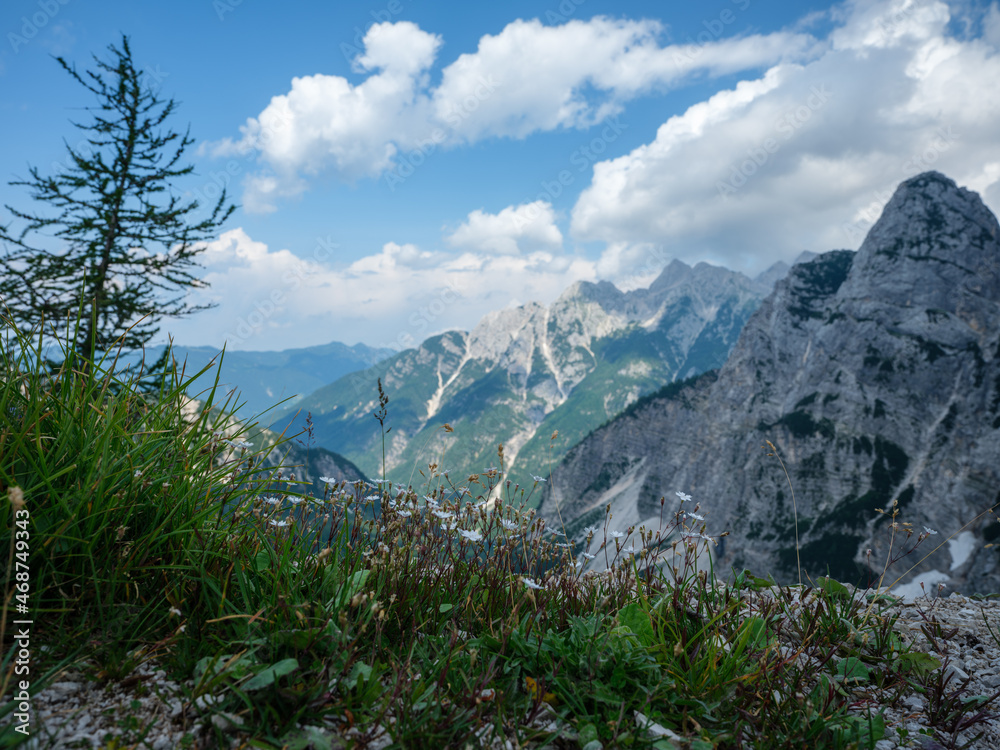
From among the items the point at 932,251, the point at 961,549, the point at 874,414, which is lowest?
the point at 961,549

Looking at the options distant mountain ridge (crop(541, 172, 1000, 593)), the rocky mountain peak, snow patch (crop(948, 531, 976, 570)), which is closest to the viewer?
snow patch (crop(948, 531, 976, 570))

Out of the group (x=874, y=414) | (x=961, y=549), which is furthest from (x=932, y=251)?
(x=961, y=549)

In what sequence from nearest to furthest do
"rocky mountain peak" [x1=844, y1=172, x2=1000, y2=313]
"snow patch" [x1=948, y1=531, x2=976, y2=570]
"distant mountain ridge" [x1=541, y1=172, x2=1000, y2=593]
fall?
"snow patch" [x1=948, y1=531, x2=976, y2=570] < "distant mountain ridge" [x1=541, y1=172, x2=1000, y2=593] < "rocky mountain peak" [x1=844, y1=172, x2=1000, y2=313]

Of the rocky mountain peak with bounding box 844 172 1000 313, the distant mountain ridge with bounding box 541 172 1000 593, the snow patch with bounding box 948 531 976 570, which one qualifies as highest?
the rocky mountain peak with bounding box 844 172 1000 313

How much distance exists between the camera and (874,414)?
453ft

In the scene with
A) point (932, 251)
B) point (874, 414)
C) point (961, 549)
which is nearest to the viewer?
point (961, 549)

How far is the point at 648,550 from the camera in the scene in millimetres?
4766

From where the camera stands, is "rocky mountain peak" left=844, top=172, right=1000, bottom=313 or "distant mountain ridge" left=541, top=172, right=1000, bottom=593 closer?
"distant mountain ridge" left=541, top=172, right=1000, bottom=593

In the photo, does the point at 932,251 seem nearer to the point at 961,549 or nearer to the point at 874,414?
the point at 874,414

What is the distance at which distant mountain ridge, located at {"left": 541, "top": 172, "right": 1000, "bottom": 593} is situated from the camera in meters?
113

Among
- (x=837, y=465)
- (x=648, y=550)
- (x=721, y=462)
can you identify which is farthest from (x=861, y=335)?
(x=648, y=550)

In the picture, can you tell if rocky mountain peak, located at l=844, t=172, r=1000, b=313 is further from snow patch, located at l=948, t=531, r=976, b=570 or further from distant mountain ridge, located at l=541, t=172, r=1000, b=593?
snow patch, located at l=948, t=531, r=976, b=570

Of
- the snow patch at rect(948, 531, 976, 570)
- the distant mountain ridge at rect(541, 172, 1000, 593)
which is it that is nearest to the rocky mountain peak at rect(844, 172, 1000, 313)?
the distant mountain ridge at rect(541, 172, 1000, 593)

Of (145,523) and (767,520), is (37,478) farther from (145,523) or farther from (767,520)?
(767,520)
